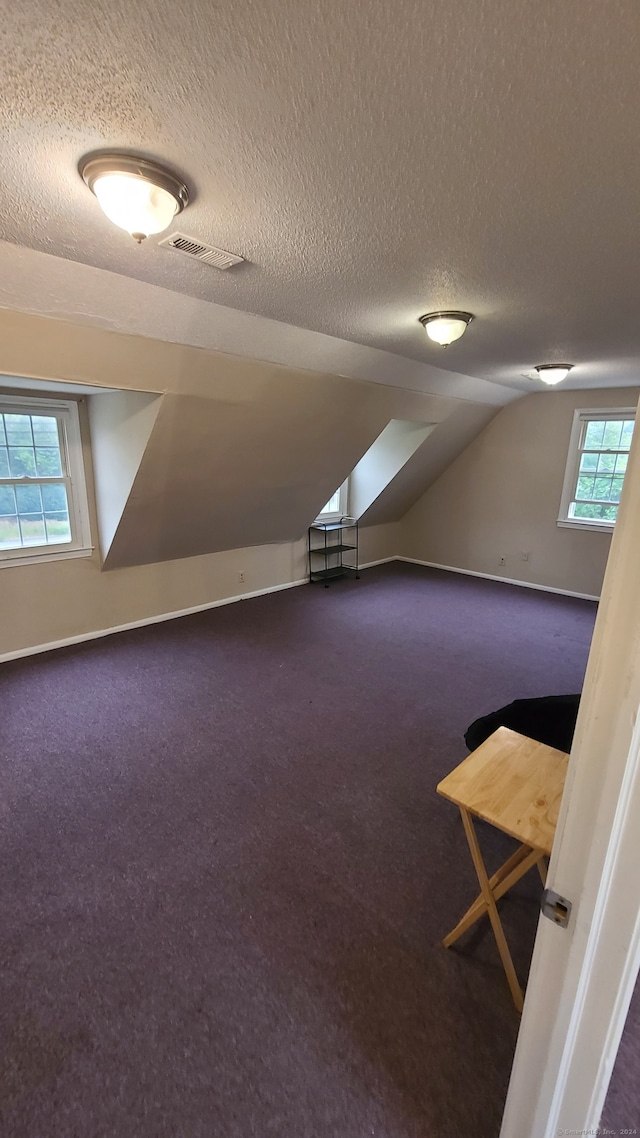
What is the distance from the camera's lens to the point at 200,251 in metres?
1.74

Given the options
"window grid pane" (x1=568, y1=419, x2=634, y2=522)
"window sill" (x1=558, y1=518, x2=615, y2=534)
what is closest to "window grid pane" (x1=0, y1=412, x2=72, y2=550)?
"window sill" (x1=558, y1=518, x2=615, y2=534)

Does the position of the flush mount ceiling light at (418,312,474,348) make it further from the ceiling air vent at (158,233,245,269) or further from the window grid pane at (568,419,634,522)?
the window grid pane at (568,419,634,522)

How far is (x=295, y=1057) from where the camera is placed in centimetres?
131

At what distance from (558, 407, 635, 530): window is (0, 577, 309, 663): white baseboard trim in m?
3.11

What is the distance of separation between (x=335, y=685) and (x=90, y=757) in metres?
1.55

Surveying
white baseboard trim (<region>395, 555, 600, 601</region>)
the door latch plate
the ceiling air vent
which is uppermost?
A: the ceiling air vent

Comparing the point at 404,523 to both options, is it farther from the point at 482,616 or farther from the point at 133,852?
the point at 133,852

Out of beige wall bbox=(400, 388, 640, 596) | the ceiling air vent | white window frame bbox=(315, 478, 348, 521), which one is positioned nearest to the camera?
the ceiling air vent

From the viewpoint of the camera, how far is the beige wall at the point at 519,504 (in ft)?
17.0

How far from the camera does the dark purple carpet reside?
1.24m

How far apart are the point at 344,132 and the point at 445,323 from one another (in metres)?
1.48

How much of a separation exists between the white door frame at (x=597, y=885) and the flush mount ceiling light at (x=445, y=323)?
6.61 ft

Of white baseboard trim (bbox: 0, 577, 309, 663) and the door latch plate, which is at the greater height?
the door latch plate

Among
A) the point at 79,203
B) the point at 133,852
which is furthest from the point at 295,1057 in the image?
the point at 79,203
